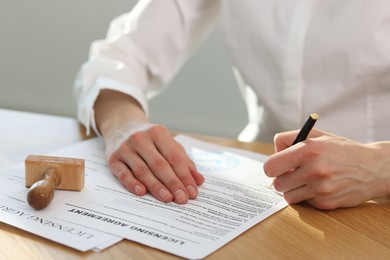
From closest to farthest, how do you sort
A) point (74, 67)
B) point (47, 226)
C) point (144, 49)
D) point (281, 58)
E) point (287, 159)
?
point (47, 226), point (287, 159), point (281, 58), point (144, 49), point (74, 67)

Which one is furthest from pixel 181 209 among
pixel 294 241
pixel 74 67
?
pixel 74 67

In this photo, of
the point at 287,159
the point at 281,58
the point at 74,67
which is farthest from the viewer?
the point at 74,67

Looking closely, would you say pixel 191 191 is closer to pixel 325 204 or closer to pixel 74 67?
pixel 325 204

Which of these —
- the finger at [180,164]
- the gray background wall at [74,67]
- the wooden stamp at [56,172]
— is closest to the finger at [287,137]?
the finger at [180,164]

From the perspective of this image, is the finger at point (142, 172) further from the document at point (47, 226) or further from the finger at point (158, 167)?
the document at point (47, 226)

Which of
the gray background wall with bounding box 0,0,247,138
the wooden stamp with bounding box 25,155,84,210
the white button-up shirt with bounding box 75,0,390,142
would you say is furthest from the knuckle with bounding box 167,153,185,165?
the gray background wall with bounding box 0,0,247,138

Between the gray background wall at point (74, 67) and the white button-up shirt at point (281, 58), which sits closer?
the white button-up shirt at point (281, 58)

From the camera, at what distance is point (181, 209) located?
2.62 ft

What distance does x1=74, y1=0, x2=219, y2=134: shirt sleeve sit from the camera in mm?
1189

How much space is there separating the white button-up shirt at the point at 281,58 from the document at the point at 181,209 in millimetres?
237

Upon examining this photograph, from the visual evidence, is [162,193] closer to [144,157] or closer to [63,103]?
[144,157]

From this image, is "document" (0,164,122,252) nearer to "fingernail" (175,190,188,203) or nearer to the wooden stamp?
the wooden stamp

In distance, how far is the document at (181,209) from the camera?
712mm

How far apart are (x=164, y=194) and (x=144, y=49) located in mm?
530
